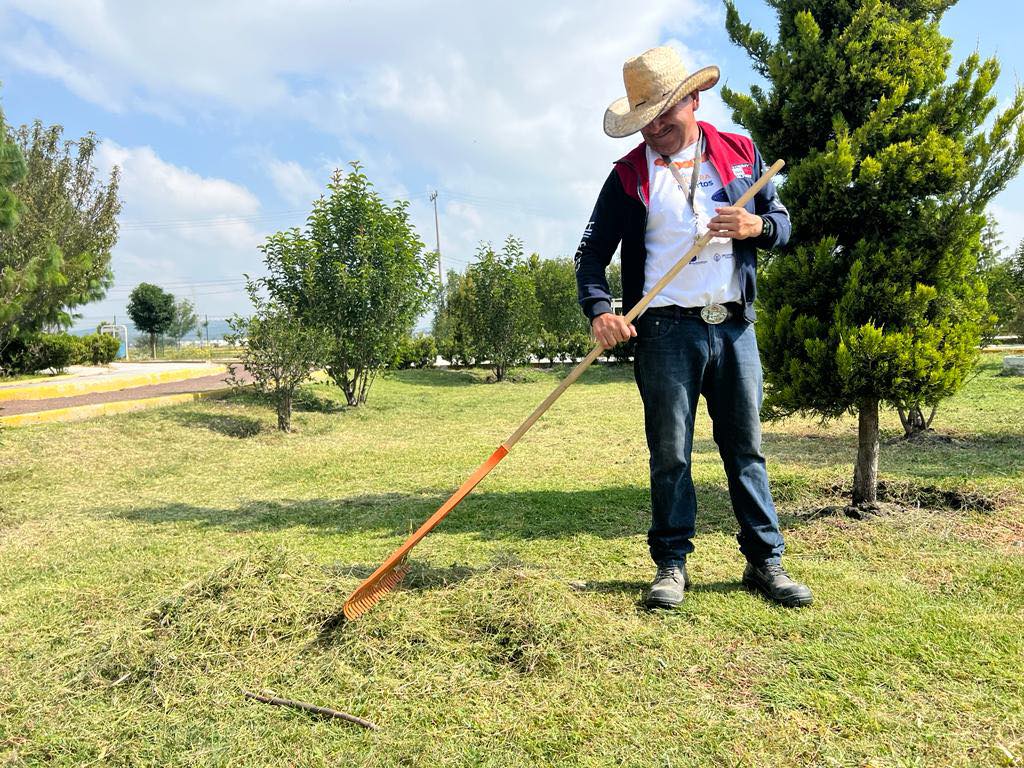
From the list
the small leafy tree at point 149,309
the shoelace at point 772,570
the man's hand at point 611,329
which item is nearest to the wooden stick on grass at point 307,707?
the man's hand at point 611,329

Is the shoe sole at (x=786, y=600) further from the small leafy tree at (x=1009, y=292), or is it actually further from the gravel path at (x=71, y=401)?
the gravel path at (x=71, y=401)

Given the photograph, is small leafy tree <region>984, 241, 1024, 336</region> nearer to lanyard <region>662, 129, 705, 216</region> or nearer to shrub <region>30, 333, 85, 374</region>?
lanyard <region>662, 129, 705, 216</region>

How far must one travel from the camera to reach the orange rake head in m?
2.57

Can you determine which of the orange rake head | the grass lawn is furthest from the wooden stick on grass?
the orange rake head

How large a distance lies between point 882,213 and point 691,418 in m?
2.16

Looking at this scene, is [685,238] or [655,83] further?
[685,238]

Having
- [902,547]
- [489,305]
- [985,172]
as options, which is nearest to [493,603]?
[902,547]

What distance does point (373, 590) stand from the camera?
2.71m

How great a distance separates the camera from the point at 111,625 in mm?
2609

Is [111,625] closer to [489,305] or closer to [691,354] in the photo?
[691,354]

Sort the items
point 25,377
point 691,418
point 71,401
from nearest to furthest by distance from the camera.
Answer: point 691,418
point 71,401
point 25,377

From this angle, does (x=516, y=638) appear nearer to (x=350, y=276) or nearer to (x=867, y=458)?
(x=867, y=458)

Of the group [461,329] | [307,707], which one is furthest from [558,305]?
[307,707]

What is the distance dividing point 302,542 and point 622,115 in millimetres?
2909
